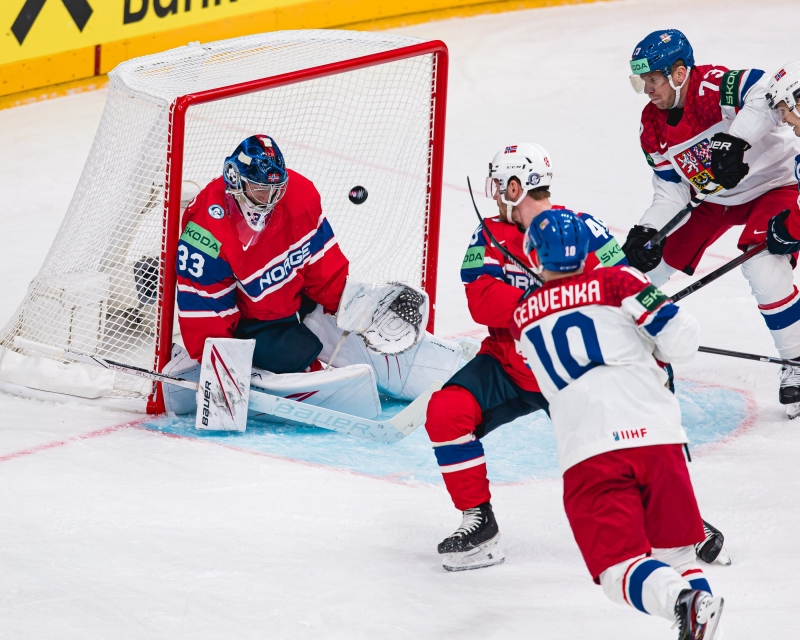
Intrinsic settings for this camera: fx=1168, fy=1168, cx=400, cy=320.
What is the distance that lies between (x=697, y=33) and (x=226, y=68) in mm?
5245

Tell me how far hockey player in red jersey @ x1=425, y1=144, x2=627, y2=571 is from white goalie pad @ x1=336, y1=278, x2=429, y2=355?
2.53 feet

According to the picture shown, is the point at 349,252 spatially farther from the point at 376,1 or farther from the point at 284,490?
the point at 376,1

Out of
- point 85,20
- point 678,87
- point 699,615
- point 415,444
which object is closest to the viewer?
point 699,615

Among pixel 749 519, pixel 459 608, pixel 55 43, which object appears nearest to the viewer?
pixel 459 608

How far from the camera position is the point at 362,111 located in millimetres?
4918

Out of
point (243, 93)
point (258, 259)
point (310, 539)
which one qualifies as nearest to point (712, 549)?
point (310, 539)

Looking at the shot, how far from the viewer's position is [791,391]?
12.3 ft

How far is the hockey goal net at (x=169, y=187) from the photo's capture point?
3750mm

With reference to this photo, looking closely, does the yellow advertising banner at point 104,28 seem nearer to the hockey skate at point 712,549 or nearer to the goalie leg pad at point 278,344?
the goalie leg pad at point 278,344

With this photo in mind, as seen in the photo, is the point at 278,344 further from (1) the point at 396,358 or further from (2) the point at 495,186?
(2) the point at 495,186

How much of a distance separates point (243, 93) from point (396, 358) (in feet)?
3.34

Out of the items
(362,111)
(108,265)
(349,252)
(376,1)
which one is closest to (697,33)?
(376,1)

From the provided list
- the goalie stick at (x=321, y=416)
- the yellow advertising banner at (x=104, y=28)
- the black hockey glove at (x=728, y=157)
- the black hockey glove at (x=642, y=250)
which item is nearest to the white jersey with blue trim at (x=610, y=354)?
the goalie stick at (x=321, y=416)

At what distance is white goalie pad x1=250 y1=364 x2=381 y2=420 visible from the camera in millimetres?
3699
